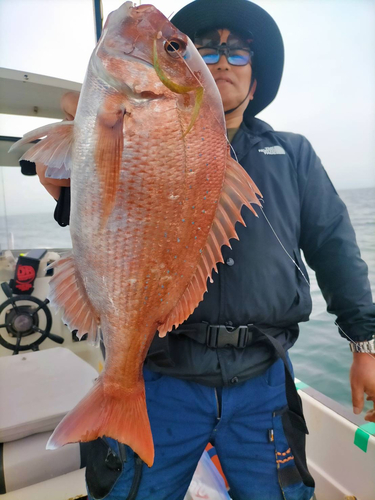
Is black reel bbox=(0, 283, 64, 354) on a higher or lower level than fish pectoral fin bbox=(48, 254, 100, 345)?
lower

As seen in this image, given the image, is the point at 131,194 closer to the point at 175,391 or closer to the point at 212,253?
the point at 212,253

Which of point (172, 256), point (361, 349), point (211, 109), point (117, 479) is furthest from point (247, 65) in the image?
point (117, 479)

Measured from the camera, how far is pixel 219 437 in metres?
1.45

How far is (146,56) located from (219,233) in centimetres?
55

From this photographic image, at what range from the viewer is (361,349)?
1597 mm

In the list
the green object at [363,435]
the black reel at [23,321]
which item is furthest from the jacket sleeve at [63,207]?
the black reel at [23,321]

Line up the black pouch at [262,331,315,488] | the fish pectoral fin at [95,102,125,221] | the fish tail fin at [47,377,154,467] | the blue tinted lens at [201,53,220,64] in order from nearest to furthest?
1. the fish pectoral fin at [95,102,125,221]
2. the fish tail fin at [47,377,154,467]
3. the black pouch at [262,331,315,488]
4. the blue tinted lens at [201,53,220,64]

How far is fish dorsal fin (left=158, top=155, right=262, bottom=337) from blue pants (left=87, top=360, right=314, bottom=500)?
0.55 m

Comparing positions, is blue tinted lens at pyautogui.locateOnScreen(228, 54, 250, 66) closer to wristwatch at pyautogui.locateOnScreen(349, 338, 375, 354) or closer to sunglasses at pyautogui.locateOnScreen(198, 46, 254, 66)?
sunglasses at pyautogui.locateOnScreen(198, 46, 254, 66)

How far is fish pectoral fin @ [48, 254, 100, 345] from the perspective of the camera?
106 cm

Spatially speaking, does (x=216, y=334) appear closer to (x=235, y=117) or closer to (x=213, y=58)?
(x=235, y=117)

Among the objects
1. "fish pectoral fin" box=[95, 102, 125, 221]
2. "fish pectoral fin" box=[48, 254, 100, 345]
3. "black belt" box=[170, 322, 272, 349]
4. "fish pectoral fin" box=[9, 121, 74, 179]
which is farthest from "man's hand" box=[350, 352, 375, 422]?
"fish pectoral fin" box=[9, 121, 74, 179]

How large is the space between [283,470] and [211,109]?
1.52 m

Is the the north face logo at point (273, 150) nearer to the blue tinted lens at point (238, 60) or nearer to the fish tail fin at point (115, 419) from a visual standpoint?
the blue tinted lens at point (238, 60)
